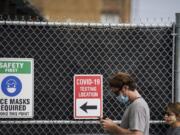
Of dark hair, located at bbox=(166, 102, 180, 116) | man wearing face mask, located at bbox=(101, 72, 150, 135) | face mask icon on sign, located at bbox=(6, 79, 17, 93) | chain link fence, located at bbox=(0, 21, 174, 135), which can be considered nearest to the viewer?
man wearing face mask, located at bbox=(101, 72, 150, 135)

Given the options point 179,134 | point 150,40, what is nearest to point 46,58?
point 150,40

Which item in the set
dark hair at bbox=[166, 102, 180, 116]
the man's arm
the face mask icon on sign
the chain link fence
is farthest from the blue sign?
dark hair at bbox=[166, 102, 180, 116]

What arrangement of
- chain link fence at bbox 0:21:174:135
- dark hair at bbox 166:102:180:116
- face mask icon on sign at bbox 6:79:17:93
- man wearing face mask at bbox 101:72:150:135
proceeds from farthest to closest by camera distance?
chain link fence at bbox 0:21:174:135, face mask icon on sign at bbox 6:79:17:93, dark hair at bbox 166:102:180:116, man wearing face mask at bbox 101:72:150:135

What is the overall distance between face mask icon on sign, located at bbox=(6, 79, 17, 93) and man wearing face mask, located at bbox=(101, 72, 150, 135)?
1.54m

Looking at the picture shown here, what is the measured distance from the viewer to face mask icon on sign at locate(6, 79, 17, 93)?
7.11 m

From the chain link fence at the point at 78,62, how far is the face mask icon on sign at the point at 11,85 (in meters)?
0.27

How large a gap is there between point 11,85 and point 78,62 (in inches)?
31.9

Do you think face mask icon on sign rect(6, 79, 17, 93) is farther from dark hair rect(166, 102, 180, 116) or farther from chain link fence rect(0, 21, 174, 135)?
dark hair rect(166, 102, 180, 116)

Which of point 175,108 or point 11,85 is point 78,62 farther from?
point 175,108

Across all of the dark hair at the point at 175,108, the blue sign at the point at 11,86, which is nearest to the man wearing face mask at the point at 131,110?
the dark hair at the point at 175,108

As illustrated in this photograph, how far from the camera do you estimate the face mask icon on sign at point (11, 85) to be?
7113mm

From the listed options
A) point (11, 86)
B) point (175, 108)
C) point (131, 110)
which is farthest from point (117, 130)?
point (11, 86)

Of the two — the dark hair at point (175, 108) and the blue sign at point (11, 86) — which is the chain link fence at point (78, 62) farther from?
the dark hair at point (175, 108)

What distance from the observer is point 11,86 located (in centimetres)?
712
